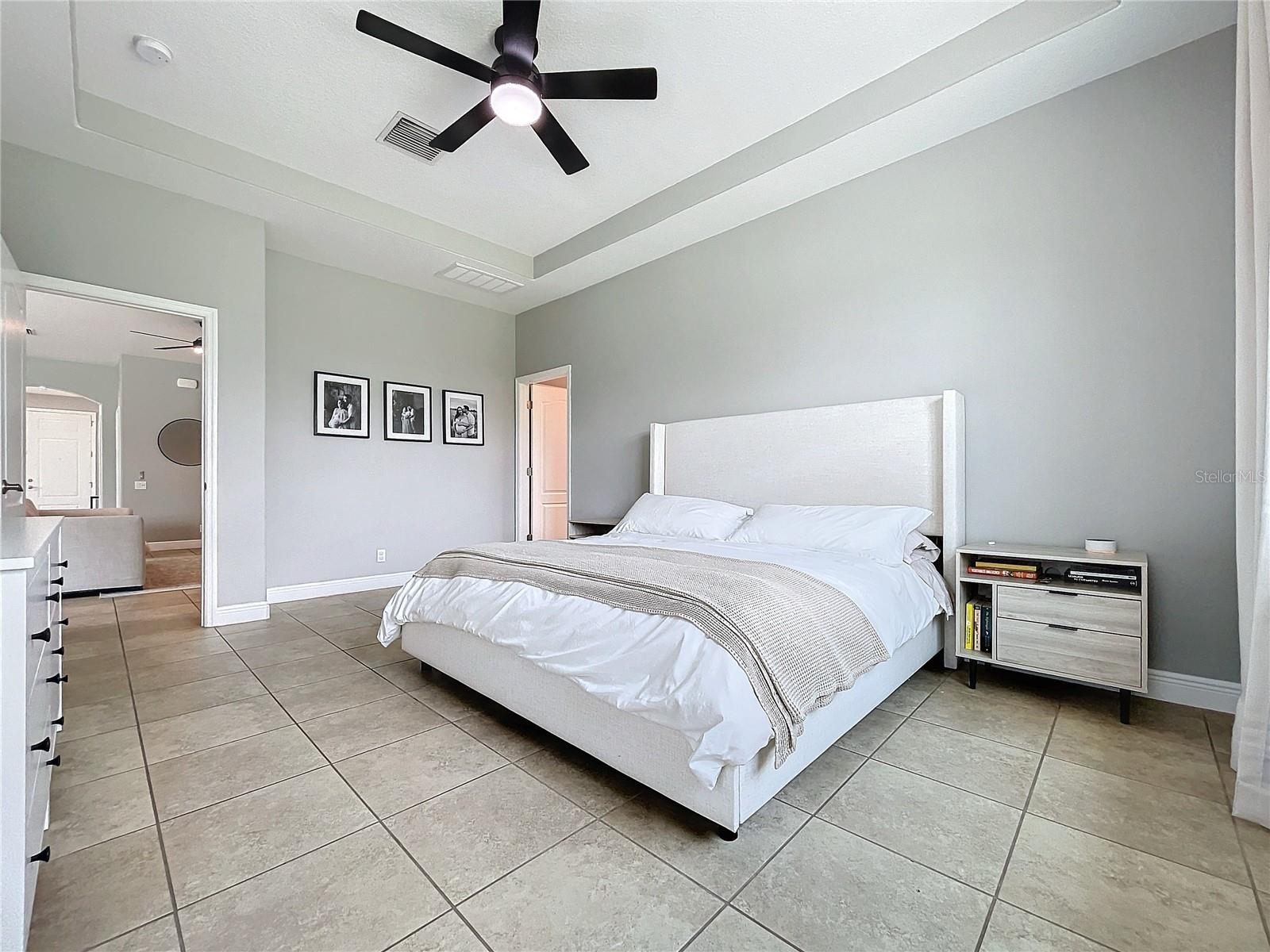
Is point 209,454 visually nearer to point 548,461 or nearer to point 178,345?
point 548,461

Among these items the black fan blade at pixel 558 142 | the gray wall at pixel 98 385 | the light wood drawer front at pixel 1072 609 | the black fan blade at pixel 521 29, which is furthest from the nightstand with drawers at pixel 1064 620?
the gray wall at pixel 98 385

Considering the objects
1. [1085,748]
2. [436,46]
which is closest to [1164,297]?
[1085,748]

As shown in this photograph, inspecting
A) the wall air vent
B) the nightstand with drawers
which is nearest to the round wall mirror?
the wall air vent

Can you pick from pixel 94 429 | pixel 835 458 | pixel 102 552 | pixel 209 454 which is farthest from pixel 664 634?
pixel 94 429

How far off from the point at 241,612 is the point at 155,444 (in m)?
5.82

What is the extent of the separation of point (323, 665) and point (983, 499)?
368 centimetres

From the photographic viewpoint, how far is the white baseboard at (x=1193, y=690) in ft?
7.59

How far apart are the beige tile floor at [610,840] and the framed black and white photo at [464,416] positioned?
346cm

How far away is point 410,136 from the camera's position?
10.7ft

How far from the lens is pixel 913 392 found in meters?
3.21

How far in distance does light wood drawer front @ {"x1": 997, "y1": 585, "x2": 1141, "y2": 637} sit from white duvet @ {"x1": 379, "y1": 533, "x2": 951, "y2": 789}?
303 millimetres

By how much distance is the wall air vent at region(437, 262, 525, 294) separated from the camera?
4.77 metres

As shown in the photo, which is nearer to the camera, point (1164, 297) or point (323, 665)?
point (1164, 297)

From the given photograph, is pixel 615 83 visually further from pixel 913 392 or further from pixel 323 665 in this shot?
pixel 323 665
